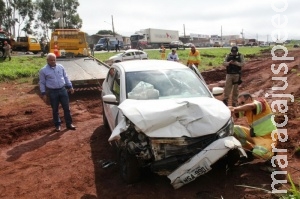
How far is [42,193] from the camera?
4.47 m

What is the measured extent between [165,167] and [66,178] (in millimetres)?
1780

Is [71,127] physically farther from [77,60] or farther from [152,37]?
[152,37]

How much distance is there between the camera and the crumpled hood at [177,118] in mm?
4031

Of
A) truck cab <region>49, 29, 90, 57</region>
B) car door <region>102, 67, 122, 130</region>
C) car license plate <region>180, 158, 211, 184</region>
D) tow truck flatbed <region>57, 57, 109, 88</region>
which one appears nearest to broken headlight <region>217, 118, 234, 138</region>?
car license plate <region>180, 158, 211, 184</region>

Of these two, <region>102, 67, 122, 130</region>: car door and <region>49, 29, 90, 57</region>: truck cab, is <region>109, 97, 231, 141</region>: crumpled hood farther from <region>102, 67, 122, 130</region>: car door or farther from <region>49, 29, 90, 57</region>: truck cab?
<region>49, 29, 90, 57</region>: truck cab

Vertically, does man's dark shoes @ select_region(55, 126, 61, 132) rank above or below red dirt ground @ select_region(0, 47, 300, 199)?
above

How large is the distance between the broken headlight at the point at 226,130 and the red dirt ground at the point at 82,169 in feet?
2.16

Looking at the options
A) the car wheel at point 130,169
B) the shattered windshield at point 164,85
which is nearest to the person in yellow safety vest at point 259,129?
the shattered windshield at point 164,85

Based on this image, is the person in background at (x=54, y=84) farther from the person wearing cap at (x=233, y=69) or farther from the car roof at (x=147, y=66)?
the person wearing cap at (x=233, y=69)

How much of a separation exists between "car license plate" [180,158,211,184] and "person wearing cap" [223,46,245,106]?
5.25 metres

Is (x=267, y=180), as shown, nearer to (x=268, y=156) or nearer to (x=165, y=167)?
(x=268, y=156)

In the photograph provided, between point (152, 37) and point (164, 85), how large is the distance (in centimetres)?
5204

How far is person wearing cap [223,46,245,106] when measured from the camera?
8.68 metres

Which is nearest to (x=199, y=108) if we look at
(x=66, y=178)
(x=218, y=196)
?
(x=218, y=196)
